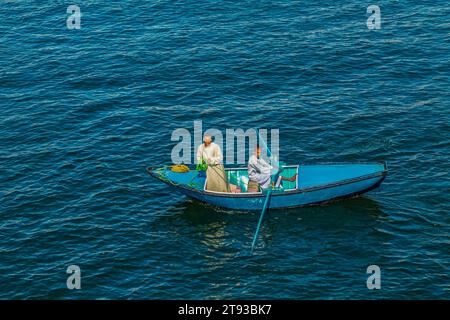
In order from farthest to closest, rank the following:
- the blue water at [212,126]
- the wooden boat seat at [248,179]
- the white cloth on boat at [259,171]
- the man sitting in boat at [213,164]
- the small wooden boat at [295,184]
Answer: the wooden boat seat at [248,179] < the small wooden boat at [295,184] < the white cloth on boat at [259,171] < the man sitting in boat at [213,164] < the blue water at [212,126]

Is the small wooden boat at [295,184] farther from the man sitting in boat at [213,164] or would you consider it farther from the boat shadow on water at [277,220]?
the man sitting in boat at [213,164]

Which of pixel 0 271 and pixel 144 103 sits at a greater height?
pixel 144 103

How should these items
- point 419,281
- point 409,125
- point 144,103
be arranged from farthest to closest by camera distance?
point 144,103
point 409,125
point 419,281

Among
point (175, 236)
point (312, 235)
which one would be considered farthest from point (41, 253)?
point (312, 235)

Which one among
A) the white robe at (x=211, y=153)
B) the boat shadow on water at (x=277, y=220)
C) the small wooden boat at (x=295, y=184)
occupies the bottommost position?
the boat shadow on water at (x=277, y=220)


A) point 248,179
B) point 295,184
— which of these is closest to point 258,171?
point 248,179

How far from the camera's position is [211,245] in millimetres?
37750

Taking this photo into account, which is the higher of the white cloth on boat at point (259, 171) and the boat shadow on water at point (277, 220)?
the white cloth on boat at point (259, 171)

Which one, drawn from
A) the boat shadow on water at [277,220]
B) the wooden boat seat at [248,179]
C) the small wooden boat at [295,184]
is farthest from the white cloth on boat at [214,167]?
the boat shadow on water at [277,220]

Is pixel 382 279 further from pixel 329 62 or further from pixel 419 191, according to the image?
pixel 329 62

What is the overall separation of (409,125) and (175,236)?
1625 cm

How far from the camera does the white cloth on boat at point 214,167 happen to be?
38.8 metres

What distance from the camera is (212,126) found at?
4806cm

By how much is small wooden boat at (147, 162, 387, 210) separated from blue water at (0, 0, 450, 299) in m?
0.69
